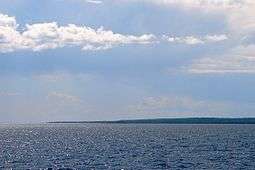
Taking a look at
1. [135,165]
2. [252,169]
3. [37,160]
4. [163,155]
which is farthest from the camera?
[163,155]

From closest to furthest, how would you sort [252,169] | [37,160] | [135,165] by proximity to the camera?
1. [252,169]
2. [135,165]
3. [37,160]

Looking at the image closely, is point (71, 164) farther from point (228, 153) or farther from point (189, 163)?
point (228, 153)

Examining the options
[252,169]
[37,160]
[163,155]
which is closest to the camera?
[252,169]

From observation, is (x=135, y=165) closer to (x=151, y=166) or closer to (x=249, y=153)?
(x=151, y=166)

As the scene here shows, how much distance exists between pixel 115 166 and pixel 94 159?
47.6 ft

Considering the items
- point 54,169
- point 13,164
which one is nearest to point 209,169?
point 54,169

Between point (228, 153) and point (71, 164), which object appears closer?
point (71, 164)

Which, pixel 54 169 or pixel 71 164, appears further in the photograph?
pixel 71 164

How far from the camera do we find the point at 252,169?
3364 inches

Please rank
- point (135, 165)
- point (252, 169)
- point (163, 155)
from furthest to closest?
1. point (163, 155)
2. point (135, 165)
3. point (252, 169)

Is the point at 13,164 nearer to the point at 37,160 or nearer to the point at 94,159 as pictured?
the point at 37,160

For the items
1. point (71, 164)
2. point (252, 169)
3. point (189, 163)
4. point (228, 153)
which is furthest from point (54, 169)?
point (228, 153)

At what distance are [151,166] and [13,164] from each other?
22.9 meters

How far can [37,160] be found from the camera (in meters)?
103
